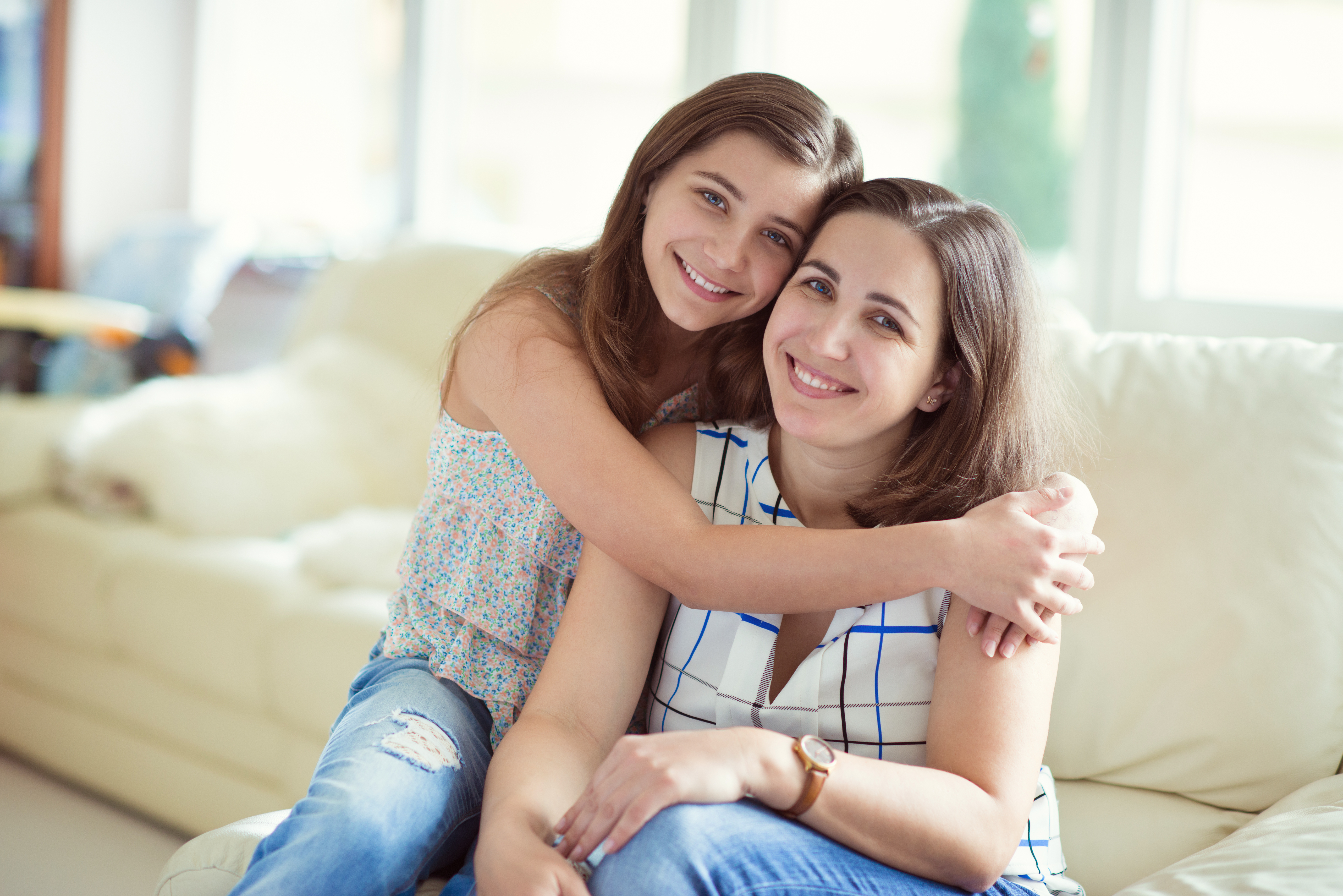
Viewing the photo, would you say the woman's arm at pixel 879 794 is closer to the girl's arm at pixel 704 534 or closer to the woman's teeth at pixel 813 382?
the girl's arm at pixel 704 534

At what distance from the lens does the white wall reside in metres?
4.18

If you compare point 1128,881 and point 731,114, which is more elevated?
point 731,114

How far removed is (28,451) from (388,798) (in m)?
1.76

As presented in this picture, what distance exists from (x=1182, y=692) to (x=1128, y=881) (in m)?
0.23

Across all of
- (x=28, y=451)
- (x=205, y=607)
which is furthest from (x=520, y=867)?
(x=28, y=451)

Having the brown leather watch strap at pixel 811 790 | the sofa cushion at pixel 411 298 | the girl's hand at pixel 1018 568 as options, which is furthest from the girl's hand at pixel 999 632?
the sofa cushion at pixel 411 298

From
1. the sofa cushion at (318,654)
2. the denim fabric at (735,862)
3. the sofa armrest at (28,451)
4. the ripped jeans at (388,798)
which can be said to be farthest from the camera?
the sofa armrest at (28,451)

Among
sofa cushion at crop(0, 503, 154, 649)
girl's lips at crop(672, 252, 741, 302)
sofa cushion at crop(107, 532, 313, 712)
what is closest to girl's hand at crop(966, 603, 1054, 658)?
girl's lips at crop(672, 252, 741, 302)

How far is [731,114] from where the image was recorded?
4.08 feet

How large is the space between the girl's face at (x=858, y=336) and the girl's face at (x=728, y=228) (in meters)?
0.08

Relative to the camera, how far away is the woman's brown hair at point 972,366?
1.13 m

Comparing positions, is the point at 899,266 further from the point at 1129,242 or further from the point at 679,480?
the point at 1129,242

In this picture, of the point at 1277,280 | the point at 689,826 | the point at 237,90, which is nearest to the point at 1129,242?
the point at 1277,280

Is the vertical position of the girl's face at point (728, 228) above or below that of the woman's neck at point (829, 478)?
above
